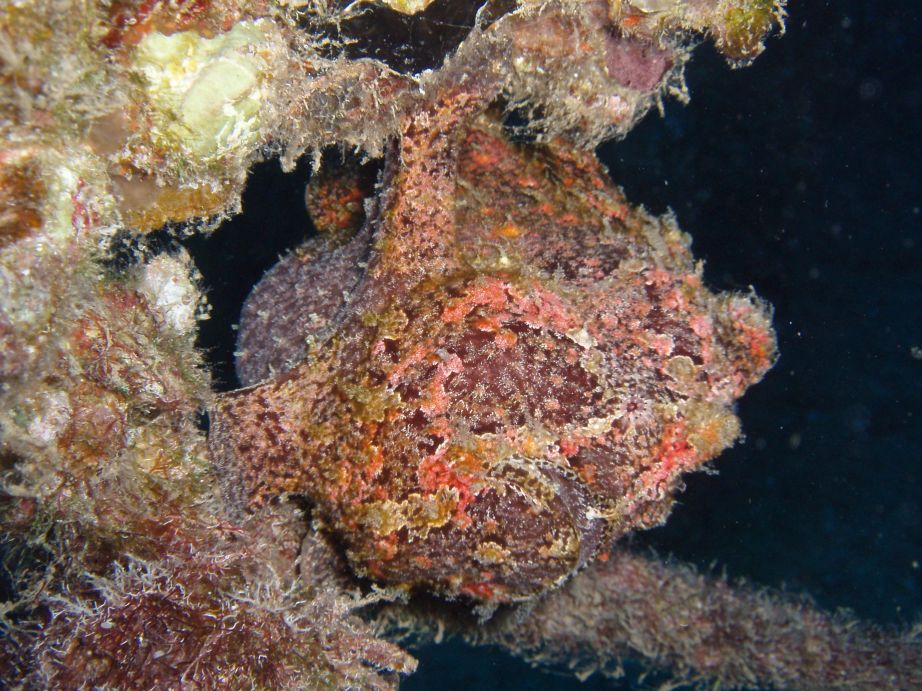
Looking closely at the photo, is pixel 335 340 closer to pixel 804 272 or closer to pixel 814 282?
pixel 804 272

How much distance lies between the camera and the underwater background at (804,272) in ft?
23.4

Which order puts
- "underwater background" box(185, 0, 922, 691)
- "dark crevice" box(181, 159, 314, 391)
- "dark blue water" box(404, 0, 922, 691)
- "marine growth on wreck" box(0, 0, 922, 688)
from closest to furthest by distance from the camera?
"marine growth on wreck" box(0, 0, 922, 688) < "dark crevice" box(181, 159, 314, 391) < "underwater background" box(185, 0, 922, 691) < "dark blue water" box(404, 0, 922, 691)

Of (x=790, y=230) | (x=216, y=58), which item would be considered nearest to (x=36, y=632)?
(x=216, y=58)

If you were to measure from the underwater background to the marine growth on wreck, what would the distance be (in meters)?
3.15

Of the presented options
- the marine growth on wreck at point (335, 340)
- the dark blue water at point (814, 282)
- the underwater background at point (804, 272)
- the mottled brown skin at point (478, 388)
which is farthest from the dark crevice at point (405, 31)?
the dark blue water at point (814, 282)

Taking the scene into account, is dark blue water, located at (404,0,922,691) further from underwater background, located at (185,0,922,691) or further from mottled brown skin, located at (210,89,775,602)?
mottled brown skin, located at (210,89,775,602)

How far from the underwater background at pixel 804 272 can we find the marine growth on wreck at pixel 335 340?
315 cm

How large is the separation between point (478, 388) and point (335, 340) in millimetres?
683

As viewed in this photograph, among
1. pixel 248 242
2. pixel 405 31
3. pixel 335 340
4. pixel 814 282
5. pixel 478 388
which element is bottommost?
pixel 335 340

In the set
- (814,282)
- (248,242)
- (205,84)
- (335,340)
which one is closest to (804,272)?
(814,282)

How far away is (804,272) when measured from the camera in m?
9.00

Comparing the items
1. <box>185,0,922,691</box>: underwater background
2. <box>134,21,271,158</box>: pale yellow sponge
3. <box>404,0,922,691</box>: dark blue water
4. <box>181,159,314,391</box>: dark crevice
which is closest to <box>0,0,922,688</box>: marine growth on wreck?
<box>134,21,271,158</box>: pale yellow sponge

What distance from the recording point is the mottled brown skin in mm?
2150

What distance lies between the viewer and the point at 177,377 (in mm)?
2207
